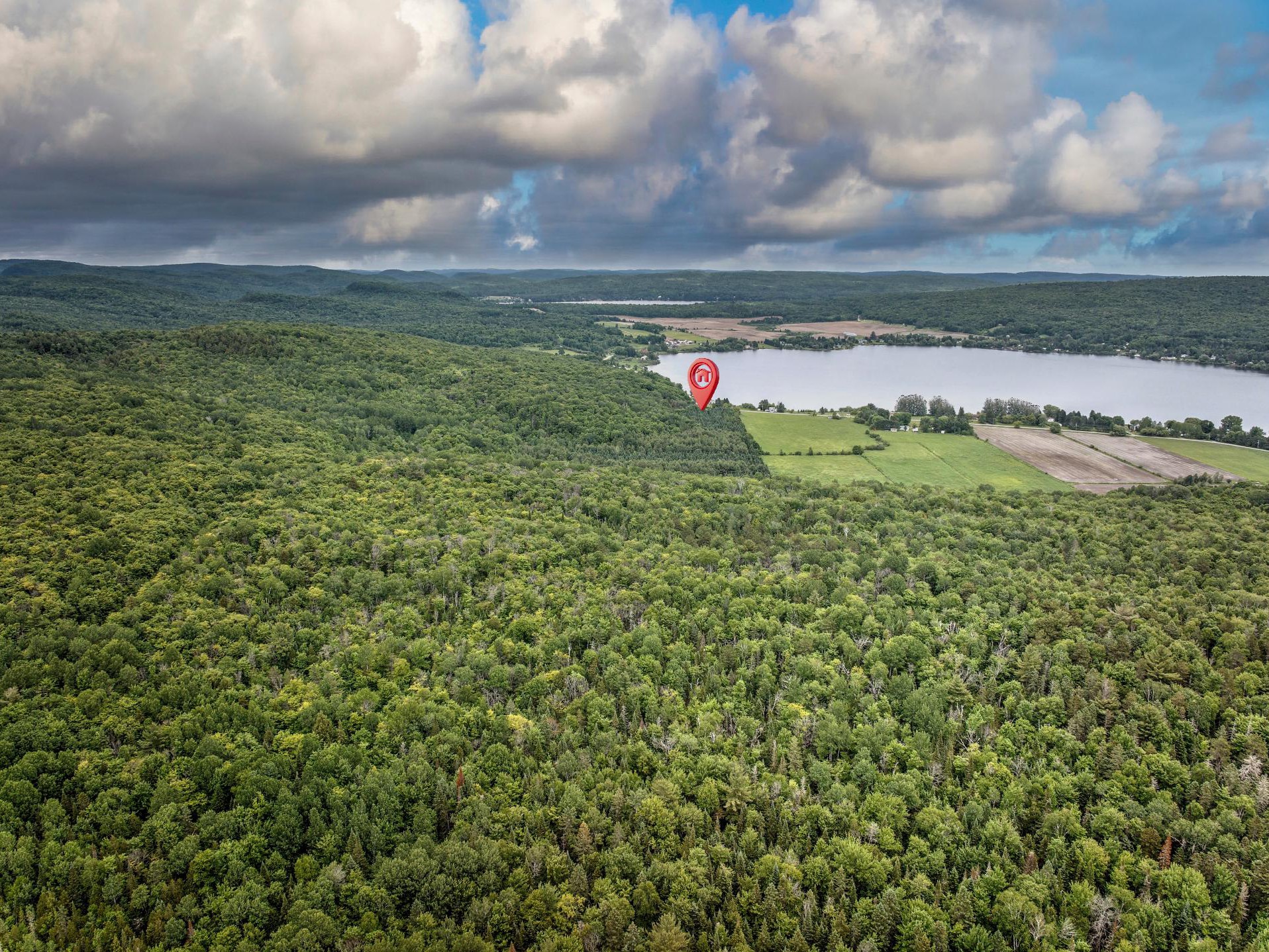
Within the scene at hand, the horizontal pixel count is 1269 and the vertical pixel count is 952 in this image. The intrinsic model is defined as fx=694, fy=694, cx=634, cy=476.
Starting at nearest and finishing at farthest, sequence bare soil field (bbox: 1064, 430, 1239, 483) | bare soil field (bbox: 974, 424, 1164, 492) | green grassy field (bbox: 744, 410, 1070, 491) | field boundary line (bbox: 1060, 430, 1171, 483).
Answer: bare soil field (bbox: 974, 424, 1164, 492), green grassy field (bbox: 744, 410, 1070, 491), field boundary line (bbox: 1060, 430, 1171, 483), bare soil field (bbox: 1064, 430, 1239, 483)

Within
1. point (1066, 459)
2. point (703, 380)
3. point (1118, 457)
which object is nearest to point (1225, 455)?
point (1118, 457)

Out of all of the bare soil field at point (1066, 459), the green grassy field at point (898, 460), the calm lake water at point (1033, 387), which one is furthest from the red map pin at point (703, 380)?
the calm lake water at point (1033, 387)

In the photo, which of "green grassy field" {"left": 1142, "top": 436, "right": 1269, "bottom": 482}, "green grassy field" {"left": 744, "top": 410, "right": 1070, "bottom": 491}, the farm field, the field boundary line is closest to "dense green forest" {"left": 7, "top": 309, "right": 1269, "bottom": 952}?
"green grassy field" {"left": 744, "top": 410, "right": 1070, "bottom": 491}

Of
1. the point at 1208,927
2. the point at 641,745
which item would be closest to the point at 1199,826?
the point at 1208,927

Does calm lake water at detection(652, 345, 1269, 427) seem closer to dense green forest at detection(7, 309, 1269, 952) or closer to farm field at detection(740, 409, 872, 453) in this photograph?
farm field at detection(740, 409, 872, 453)

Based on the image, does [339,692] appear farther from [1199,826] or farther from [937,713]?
[1199,826]

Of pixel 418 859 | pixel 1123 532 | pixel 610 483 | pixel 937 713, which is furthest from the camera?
pixel 610 483
